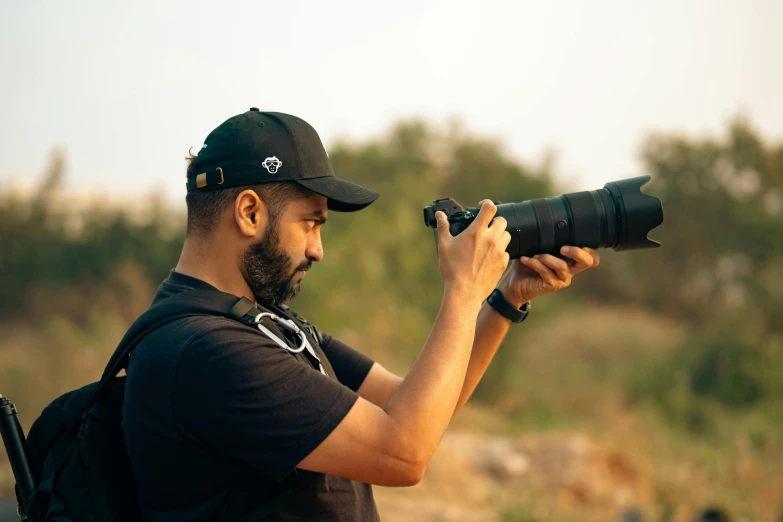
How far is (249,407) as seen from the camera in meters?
1.47

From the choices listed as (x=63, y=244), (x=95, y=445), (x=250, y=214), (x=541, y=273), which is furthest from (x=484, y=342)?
(x=63, y=244)

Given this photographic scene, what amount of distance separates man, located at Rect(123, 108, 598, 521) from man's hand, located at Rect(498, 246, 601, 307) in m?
0.25

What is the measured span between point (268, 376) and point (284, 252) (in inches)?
15.8

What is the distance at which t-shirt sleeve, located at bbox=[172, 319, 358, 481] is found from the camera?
1.47 meters

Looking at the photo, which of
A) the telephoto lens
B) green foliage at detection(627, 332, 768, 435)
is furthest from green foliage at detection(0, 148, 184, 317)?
the telephoto lens

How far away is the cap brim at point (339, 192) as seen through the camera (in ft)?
5.88

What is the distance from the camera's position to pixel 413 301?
14.3 meters

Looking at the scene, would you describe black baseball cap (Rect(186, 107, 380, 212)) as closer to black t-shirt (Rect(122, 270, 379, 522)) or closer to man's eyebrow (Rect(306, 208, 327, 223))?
man's eyebrow (Rect(306, 208, 327, 223))

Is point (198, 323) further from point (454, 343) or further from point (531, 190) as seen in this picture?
point (531, 190)

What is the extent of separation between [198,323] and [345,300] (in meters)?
10.2

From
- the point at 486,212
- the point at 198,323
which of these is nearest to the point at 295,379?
the point at 198,323

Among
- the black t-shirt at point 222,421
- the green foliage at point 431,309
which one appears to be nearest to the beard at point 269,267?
the black t-shirt at point 222,421

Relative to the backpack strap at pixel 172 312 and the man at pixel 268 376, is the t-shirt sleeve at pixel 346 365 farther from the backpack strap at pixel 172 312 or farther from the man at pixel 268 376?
the backpack strap at pixel 172 312

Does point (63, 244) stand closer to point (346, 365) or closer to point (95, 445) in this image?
point (346, 365)
